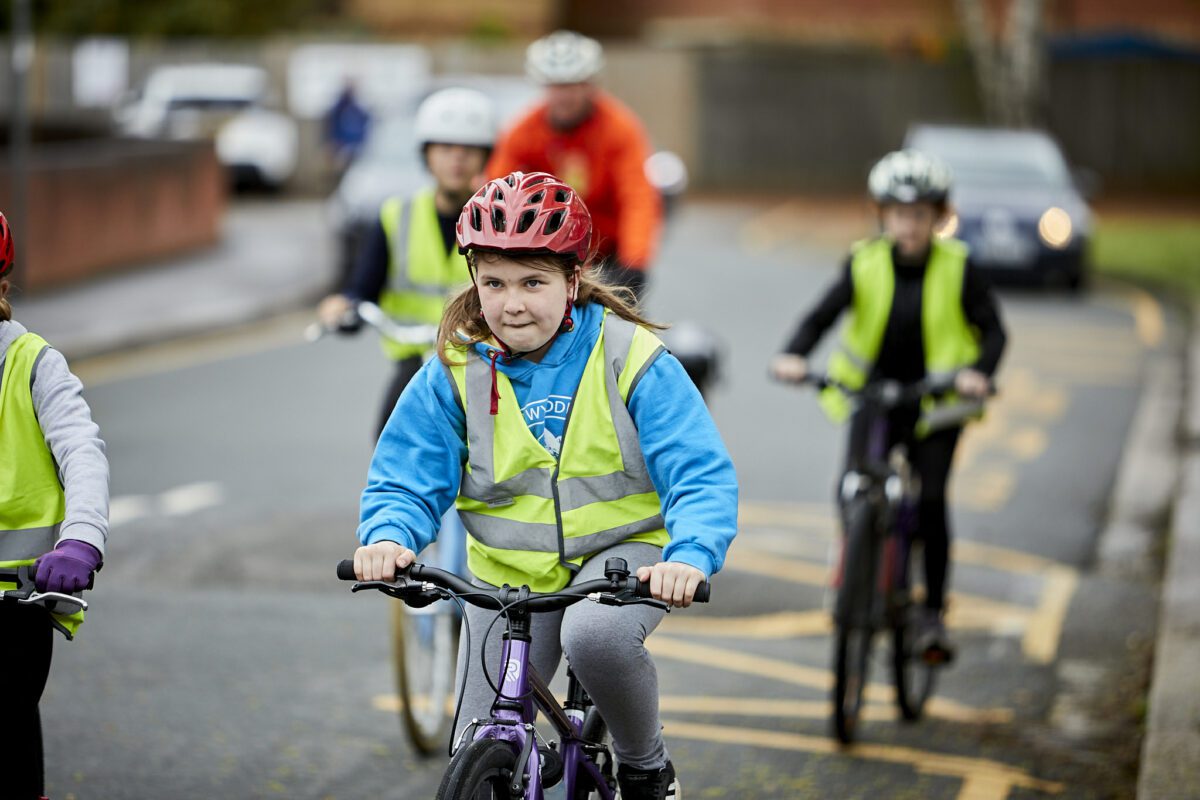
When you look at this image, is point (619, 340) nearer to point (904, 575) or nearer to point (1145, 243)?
point (904, 575)

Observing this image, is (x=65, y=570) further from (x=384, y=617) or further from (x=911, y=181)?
(x=384, y=617)

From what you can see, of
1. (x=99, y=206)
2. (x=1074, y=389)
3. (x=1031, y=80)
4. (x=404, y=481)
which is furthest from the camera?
(x=1031, y=80)

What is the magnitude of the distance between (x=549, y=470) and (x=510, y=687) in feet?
1.57

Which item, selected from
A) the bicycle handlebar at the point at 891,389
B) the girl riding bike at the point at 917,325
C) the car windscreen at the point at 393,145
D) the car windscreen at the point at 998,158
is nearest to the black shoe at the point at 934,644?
the girl riding bike at the point at 917,325

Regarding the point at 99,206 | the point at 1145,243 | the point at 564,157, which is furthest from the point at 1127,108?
the point at 564,157

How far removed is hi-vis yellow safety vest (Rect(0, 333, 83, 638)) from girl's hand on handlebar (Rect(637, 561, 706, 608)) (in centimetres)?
122

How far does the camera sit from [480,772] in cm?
338

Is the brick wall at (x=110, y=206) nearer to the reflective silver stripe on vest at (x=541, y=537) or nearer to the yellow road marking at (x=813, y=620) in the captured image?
the yellow road marking at (x=813, y=620)

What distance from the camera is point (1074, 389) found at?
1369 centimetres

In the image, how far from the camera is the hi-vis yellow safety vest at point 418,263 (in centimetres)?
650

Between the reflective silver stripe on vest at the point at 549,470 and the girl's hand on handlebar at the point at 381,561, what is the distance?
0.33 m

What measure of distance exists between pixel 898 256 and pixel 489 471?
2.96 meters

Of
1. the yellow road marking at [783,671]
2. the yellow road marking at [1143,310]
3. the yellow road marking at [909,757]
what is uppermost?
the yellow road marking at [909,757]

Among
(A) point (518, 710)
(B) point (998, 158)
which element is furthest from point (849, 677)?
(B) point (998, 158)
